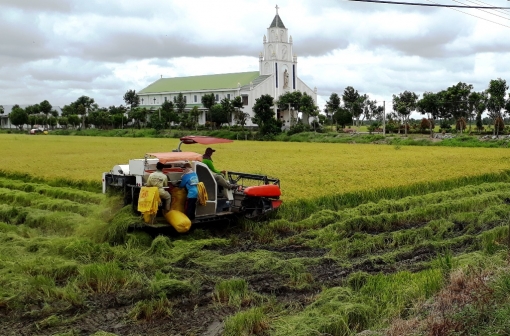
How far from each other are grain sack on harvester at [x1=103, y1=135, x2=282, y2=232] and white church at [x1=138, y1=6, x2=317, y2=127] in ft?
218

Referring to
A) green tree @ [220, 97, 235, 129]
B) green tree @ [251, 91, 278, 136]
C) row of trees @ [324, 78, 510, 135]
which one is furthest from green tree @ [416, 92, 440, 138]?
green tree @ [220, 97, 235, 129]

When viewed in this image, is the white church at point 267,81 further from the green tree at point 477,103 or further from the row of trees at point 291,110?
the green tree at point 477,103

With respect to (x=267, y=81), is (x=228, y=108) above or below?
below

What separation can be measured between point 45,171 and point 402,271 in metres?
17.2

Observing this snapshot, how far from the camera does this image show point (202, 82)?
304 feet

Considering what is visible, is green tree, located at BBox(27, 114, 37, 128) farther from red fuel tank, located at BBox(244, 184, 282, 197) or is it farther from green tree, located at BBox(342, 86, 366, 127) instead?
red fuel tank, located at BBox(244, 184, 282, 197)

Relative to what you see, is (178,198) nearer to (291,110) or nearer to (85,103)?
(291,110)

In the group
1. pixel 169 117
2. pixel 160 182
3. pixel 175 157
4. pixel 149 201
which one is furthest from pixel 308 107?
pixel 149 201

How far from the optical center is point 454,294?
6121 mm

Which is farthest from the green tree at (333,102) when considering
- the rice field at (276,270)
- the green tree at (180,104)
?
the rice field at (276,270)

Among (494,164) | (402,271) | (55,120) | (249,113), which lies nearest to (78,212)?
(402,271)

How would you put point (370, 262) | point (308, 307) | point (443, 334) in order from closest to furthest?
1. point (443, 334)
2. point (308, 307)
3. point (370, 262)

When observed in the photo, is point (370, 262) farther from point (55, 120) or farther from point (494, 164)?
point (55, 120)

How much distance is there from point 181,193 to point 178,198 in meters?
→ 0.11
